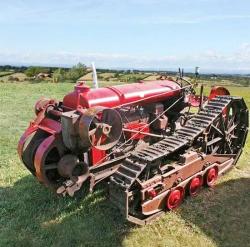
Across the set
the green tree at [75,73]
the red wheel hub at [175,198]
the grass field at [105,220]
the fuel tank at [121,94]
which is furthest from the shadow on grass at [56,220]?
the green tree at [75,73]

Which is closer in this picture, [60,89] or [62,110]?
[62,110]

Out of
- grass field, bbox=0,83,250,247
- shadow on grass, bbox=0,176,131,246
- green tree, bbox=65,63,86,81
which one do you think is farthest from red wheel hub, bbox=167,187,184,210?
green tree, bbox=65,63,86,81

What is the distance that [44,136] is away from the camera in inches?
230

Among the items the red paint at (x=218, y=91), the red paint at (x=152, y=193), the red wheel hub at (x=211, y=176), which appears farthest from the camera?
the red paint at (x=218, y=91)

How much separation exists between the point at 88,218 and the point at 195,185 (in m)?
1.86

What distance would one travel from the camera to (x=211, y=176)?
6723mm

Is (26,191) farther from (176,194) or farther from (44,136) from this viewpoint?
(176,194)

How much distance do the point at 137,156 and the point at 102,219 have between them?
112 cm

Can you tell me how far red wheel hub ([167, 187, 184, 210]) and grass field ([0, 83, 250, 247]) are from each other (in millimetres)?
124

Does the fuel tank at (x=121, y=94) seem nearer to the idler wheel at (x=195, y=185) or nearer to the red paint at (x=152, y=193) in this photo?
the red paint at (x=152, y=193)

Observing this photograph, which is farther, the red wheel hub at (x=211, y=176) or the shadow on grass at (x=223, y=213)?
the red wheel hub at (x=211, y=176)

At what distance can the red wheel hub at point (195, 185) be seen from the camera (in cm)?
620

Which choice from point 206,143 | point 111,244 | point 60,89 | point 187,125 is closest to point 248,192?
point 206,143

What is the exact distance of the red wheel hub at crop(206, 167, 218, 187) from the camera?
21.7 feet
